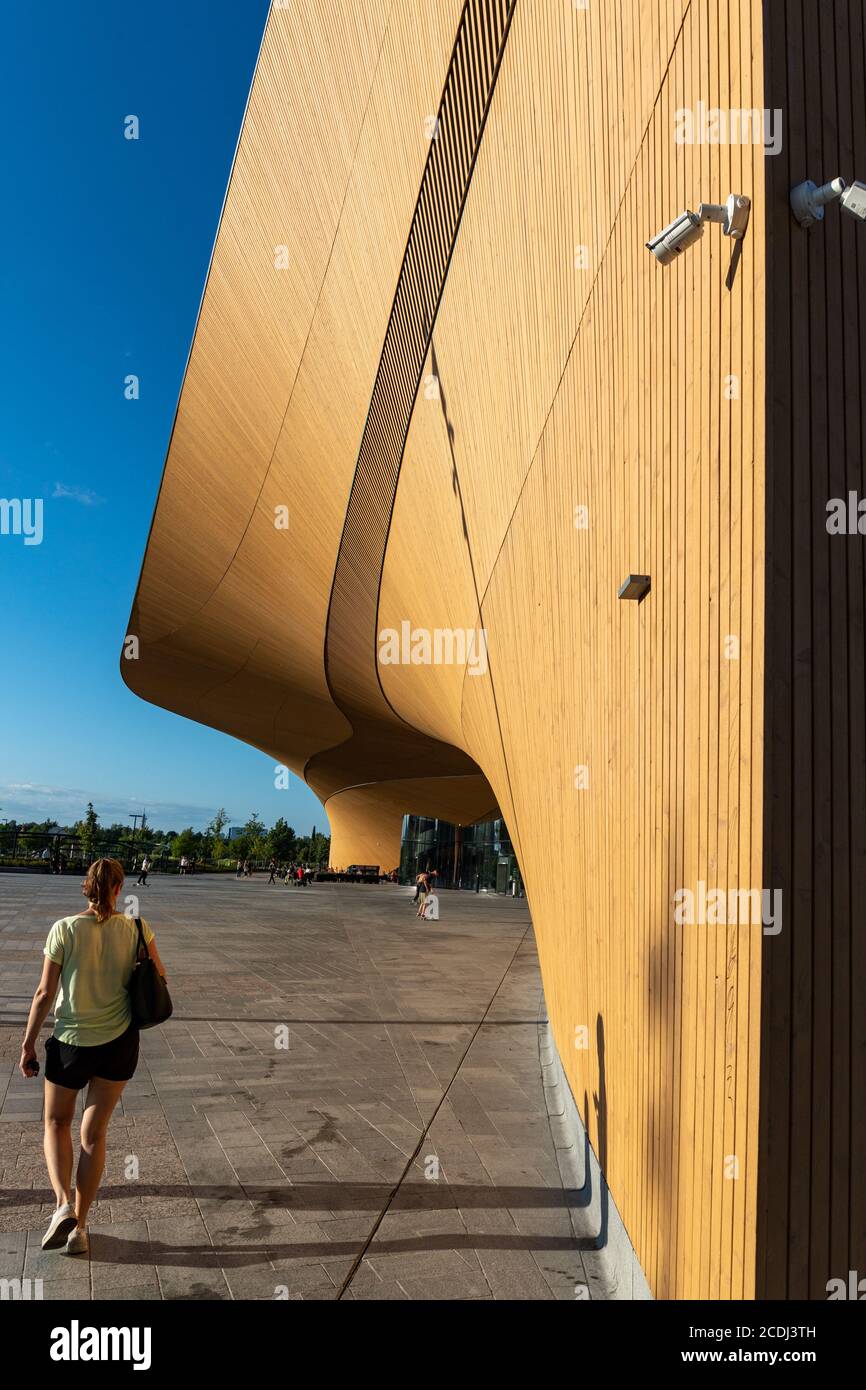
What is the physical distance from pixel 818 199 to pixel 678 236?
0.40 meters

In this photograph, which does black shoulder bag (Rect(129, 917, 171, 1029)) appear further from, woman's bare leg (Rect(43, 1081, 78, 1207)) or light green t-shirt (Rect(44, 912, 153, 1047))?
woman's bare leg (Rect(43, 1081, 78, 1207))

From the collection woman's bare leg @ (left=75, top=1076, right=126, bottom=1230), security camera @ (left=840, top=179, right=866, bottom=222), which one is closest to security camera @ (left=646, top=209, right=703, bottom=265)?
security camera @ (left=840, top=179, right=866, bottom=222)

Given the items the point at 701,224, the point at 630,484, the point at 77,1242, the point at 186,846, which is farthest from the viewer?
the point at 186,846

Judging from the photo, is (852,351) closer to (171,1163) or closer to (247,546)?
(171,1163)

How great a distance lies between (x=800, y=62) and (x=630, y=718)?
2.21m

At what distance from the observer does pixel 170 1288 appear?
10.5 feet

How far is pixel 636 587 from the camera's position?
3551mm

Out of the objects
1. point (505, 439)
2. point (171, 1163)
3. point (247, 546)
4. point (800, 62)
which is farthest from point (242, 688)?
point (800, 62)

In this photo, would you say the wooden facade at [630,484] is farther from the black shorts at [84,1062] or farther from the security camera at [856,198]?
the black shorts at [84,1062]

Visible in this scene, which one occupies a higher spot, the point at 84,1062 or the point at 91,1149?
the point at 84,1062

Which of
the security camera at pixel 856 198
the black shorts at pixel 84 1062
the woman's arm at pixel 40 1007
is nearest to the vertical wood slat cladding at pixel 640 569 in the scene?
the security camera at pixel 856 198

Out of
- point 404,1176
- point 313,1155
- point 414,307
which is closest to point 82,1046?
point 313,1155

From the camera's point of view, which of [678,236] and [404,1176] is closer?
[678,236]

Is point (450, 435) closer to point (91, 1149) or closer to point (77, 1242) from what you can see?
point (91, 1149)
